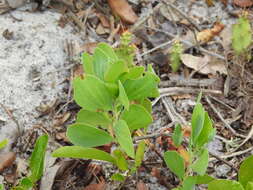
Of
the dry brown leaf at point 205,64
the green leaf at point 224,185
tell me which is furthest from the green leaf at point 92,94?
the dry brown leaf at point 205,64

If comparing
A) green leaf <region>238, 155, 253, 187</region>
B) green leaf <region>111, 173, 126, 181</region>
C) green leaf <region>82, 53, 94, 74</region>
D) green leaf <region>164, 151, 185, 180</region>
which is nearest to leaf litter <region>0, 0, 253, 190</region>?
green leaf <region>111, 173, 126, 181</region>

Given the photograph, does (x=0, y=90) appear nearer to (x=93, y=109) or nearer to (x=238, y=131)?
(x=93, y=109)

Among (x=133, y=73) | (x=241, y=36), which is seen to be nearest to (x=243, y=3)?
(x=241, y=36)

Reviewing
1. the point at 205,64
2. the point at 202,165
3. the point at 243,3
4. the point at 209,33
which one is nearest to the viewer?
the point at 202,165

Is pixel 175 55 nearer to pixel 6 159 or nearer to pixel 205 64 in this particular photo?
pixel 205 64

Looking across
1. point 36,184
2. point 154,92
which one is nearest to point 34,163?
point 36,184

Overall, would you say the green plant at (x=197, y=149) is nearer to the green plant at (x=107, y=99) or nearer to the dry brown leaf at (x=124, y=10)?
the green plant at (x=107, y=99)
